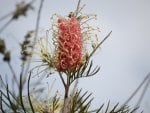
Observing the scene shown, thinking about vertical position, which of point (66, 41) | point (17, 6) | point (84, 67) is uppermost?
point (17, 6)

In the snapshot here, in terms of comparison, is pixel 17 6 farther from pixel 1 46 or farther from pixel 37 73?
pixel 37 73

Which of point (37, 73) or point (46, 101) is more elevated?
point (37, 73)

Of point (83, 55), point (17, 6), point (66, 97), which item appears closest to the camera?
point (66, 97)

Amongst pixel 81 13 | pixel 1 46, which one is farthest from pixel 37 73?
pixel 1 46

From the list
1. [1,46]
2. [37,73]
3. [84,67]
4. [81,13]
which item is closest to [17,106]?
[37,73]

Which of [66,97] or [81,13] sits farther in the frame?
[81,13]

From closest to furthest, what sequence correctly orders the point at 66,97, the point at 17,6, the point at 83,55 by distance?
the point at 66,97 < the point at 83,55 < the point at 17,6
